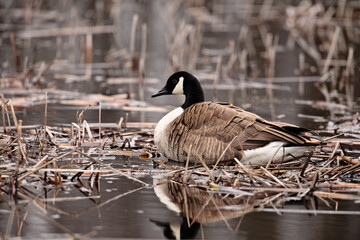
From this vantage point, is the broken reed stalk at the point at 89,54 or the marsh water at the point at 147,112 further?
the broken reed stalk at the point at 89,54

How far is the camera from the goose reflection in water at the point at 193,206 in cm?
511

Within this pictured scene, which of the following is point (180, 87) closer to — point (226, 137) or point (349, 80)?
point (226, 137)

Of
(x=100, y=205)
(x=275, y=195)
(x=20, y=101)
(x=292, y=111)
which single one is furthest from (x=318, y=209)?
(x=20, y=101)

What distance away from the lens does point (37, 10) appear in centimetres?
2253

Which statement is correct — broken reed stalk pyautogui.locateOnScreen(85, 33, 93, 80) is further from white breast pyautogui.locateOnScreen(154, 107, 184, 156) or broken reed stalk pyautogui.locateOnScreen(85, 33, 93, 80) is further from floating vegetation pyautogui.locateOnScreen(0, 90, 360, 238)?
floating vegetation pyautogui.locateOnScreen(0, 90, 360, 238)

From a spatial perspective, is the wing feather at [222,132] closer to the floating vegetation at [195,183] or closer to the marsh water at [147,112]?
the floating vegetation at [195,183]

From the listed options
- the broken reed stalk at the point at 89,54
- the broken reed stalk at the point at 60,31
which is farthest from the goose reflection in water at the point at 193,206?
the broken reed stalk at the point at 60,31

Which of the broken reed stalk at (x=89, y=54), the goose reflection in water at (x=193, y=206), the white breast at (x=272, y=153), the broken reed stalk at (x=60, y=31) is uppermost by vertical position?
the broken reed stalk at (x=60, y=31)

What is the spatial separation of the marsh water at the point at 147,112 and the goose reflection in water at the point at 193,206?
4 cm

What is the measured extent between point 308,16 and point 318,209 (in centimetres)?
Answer: 1663

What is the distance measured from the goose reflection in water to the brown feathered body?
61cm

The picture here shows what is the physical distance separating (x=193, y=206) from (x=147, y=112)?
548 centimetres

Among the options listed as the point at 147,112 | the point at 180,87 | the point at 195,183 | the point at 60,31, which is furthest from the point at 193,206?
the point at 60,31

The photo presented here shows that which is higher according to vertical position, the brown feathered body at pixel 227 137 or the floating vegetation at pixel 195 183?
the brown feathered body at pixel 227 137
